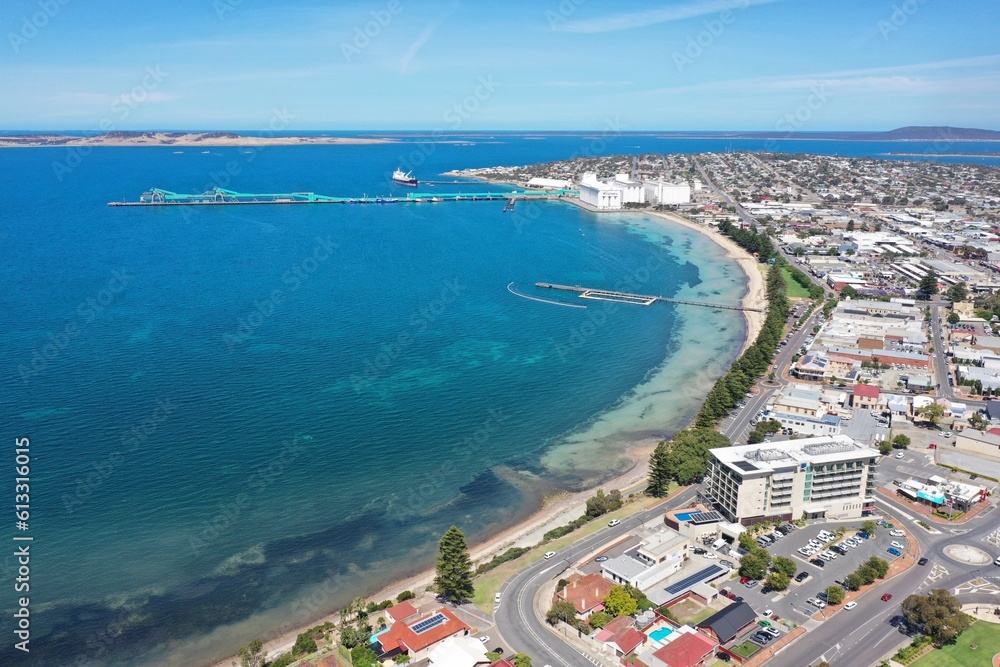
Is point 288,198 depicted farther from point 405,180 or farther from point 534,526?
point 534,526

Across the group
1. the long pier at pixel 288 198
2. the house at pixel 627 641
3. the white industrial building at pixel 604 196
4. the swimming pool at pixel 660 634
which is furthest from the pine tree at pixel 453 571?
the white industrial building at pixel 604 196

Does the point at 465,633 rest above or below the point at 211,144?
below

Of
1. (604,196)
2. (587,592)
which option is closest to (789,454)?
(587,592)

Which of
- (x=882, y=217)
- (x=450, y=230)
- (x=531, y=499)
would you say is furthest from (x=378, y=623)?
(x=882, y=217)

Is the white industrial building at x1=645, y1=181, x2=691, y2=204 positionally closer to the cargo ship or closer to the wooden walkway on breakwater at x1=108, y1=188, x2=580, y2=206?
the wooden walkway on breakwater at x1=108, y1=188, x2=580, y2=206

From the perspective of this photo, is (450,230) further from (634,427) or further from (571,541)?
(571,541)

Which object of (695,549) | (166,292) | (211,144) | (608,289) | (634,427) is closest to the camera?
(695,549)
